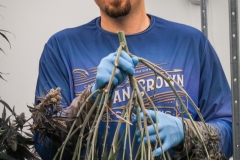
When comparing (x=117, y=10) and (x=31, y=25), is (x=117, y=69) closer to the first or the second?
(x=117, y=10)

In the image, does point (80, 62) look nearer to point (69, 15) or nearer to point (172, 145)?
point (172, 145)

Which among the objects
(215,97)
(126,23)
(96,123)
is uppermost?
(126,23)

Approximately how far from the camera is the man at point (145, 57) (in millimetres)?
2037

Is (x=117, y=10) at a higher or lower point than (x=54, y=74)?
higher

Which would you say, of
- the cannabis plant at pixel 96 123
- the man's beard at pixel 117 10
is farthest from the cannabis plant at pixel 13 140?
the man's beard at pixel 117 10

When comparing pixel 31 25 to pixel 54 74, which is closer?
pixel 54 74

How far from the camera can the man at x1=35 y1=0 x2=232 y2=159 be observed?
2.04 meters

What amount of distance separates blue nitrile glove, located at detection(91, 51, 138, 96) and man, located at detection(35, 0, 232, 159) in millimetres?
223

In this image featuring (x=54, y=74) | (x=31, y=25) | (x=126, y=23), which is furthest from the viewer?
(x=31, y=25)

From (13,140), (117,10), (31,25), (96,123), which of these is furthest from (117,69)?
(31,25)

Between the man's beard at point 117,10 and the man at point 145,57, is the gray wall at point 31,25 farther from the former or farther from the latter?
the man's beard at point 117,10

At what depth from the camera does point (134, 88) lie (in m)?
1.63

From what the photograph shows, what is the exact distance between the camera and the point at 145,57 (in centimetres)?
208

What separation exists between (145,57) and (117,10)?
0.52ft
